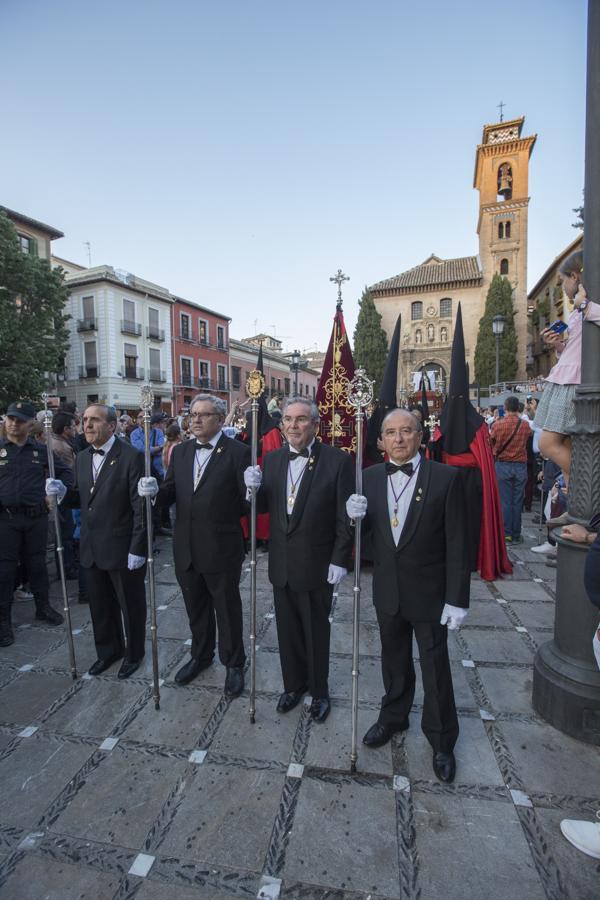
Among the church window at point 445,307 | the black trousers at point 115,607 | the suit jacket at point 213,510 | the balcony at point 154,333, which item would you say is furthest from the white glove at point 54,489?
the church window at point 445,307

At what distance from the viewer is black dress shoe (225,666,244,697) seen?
11.0ft

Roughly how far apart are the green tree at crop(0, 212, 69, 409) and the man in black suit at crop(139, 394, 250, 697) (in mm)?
18731

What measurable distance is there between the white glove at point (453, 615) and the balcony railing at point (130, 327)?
102 ft

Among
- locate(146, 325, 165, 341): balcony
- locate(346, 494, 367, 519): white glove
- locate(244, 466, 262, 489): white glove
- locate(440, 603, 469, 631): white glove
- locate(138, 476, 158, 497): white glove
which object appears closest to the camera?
locate(440, 603, 469, 631): white glove

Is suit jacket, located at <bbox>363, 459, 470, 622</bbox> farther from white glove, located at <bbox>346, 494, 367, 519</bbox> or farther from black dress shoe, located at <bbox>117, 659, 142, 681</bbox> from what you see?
black dress shoe, located at <bbox>117, 659, 142, 681</bbox>

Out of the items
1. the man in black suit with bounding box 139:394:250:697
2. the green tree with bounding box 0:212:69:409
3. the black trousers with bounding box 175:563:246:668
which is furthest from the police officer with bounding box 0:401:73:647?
the green tree with bounding box 0:212:69:409

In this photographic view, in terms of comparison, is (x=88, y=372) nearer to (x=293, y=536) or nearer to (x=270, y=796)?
(x=293, y=536)

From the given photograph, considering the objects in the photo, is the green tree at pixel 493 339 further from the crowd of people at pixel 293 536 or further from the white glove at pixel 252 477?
the white glove at pixel 252 477

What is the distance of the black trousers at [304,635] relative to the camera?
309 cm

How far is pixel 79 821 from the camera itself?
2.31 metres

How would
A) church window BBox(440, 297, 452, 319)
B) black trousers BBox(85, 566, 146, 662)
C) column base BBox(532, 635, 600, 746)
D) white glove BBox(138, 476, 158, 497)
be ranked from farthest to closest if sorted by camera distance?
church window BBox(440, 297, 452, 319)
black trousers BBox(85, 566, 146, 662)
white glove BBox(138, 476, 158, 497)
column base BBox(532, 635, 600, 746)

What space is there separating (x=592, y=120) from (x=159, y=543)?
24.1ft

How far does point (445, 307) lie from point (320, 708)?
4135 cm

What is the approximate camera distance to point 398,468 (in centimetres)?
272
